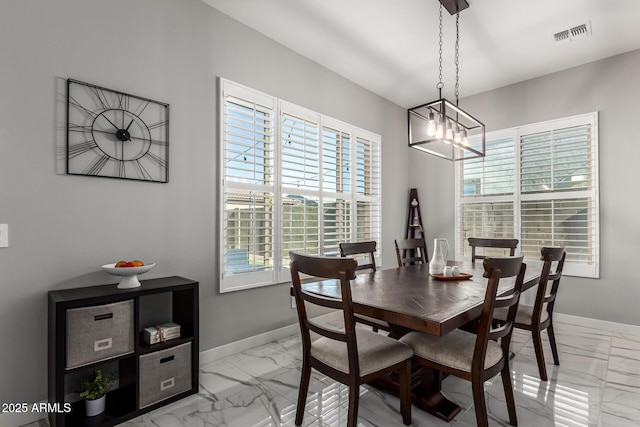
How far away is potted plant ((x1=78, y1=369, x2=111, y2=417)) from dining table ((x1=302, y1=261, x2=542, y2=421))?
1.33m

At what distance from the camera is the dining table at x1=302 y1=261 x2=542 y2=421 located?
1.52 meters

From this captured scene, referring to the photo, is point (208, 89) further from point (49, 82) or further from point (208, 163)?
point (49, 82)

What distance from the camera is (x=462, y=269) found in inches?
113

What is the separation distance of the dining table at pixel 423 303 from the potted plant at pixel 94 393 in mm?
1333

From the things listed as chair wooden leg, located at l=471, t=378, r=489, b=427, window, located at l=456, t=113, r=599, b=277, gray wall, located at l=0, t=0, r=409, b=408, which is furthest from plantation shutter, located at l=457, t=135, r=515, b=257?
chair wooden leg, located at l=471, t=378, r=489, b=427

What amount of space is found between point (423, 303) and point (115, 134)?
225 cm

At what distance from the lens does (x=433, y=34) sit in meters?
3.09

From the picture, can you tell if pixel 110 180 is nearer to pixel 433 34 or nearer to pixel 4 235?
pixel 4 235

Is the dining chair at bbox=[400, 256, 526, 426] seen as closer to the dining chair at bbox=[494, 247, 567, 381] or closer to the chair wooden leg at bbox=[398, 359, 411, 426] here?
the chair wooden leg at bbox=[398, 359, 411, 426]

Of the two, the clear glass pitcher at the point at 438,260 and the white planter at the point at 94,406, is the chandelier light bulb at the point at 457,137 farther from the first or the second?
the white planter at the point at 94,406

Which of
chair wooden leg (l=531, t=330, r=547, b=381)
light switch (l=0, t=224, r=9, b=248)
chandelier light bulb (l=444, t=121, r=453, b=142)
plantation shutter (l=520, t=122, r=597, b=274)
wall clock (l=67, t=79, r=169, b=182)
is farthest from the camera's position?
plantation shutter (l=520, t=122, r=597, b=274)

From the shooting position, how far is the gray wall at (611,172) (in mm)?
3418

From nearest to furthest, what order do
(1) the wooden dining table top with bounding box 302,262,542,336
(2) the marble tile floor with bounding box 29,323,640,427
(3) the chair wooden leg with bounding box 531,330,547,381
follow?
(1) the wooden dining table top with bounding box 302,262,542,336 → (2) the marble tile floor with bounding box 29,323,640,427 → (3) the chair wooden leg with bounding box 531,330,547,381

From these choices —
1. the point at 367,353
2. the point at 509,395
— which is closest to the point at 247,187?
the point at 367,353
